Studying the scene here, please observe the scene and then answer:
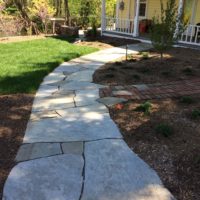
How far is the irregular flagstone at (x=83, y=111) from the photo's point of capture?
461 centimetres

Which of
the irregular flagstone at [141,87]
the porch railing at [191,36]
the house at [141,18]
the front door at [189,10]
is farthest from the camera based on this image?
the front door at [189,10]

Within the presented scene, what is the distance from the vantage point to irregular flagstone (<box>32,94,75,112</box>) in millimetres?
4969

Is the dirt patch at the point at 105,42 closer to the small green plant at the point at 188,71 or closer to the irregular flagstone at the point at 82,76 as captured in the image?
the irregular flagstone at the point at 82,76

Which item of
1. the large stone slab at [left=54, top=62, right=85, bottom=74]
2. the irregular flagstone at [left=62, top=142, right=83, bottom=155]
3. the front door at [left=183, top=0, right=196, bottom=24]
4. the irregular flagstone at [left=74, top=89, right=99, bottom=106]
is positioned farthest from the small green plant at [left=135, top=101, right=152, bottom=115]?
the front door at [left=183, top=0, right=196, bottom=24]

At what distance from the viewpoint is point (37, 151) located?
353 cm

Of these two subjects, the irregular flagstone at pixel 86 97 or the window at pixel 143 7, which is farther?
the window at pixel 143 7

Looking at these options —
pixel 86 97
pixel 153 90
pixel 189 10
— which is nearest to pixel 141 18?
pixel 189 10

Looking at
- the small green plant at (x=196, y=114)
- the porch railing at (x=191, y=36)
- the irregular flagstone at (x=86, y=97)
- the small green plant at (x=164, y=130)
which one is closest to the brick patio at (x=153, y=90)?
the irregular flagstone at (x=86, y=97)

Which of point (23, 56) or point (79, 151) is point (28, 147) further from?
point (23, 56)

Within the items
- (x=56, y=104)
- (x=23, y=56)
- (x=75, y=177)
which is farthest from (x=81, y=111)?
(x=23, y=56)

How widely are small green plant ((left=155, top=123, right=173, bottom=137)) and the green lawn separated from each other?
9.82ft

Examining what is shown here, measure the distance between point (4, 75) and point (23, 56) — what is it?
2.43 metres

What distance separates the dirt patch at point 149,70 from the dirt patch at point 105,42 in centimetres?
286

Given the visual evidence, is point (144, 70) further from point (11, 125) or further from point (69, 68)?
point (11, 125)
